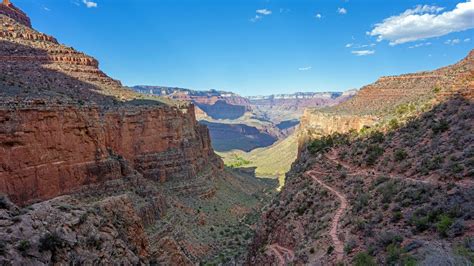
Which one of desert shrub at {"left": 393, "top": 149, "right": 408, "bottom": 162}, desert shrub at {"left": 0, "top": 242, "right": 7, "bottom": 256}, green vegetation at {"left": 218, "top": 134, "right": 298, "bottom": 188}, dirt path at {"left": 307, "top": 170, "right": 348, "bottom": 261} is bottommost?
green vegetation at {"left": 218, "top": 134, "right": 298, "bottom": 188}

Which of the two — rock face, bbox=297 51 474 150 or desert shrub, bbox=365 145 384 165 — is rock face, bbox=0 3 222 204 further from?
desert shrub, bbox=365 145 384 165

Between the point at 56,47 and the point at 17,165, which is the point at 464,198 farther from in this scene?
the point at 56,47

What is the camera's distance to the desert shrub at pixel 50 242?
1298 centimetres

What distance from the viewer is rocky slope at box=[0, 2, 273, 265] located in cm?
1512

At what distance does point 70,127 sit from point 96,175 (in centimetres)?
615

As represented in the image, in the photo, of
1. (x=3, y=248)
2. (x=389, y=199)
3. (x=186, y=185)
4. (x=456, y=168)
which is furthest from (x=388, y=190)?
(x=186, y=185)

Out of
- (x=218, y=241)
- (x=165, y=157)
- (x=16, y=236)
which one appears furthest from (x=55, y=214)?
(x=165, y=157)

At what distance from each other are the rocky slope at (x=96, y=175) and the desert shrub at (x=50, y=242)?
0.04 m

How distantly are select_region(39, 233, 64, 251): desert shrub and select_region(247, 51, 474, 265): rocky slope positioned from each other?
12505 mm

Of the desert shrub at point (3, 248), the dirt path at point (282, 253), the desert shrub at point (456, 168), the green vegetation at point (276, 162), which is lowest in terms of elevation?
the green vegetation at point (276, 162)

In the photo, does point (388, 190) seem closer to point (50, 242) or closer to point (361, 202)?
point (361, 202)

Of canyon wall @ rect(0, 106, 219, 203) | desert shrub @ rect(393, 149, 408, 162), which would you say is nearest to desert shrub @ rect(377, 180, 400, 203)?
desert shrub @ rect(393, 149, 408, 162)

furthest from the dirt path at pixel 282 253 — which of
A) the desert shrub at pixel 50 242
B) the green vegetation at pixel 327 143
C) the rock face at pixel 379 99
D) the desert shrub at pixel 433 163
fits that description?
the rock face at pixel 379 99

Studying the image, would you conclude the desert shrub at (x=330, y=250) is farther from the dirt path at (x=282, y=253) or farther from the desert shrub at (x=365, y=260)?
the dirt path at (x=282, y=253)
